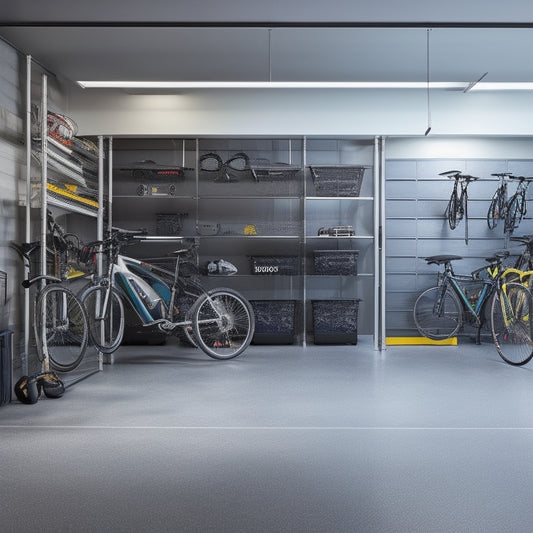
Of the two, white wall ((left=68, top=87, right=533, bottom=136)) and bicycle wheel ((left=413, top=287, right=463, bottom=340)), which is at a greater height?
white wall ((left=68, top=87, right=533, bottom=136))

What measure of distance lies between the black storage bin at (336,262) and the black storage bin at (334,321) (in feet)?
1.05

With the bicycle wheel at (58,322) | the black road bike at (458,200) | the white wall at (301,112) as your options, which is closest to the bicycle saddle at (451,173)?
the black road bike at (458,200)

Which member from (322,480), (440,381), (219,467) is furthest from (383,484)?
(440,381)

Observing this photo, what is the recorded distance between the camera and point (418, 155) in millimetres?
6945

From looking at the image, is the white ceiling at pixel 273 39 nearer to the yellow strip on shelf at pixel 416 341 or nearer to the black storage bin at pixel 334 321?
the black storage bin at pixel 334 321

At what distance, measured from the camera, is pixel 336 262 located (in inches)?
253

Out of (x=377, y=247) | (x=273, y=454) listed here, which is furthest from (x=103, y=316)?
(x=377, y=247)

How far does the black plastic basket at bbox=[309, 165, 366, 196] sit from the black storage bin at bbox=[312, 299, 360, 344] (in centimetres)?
120

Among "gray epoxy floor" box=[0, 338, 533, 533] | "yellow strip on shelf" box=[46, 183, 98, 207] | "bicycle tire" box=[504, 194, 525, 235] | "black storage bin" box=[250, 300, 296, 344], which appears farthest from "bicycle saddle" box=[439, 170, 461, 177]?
"yellow strip on shelf" box=[46, 183, 98, 207]

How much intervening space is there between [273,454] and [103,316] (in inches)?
102

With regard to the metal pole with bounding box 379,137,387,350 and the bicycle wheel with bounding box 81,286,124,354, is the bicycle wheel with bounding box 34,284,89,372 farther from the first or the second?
the metal pole with bounding box 379,137,387,350

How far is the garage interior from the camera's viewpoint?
2.17 m

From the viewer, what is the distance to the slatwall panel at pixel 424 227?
693cm

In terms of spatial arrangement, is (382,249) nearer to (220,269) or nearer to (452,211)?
(452,211)
